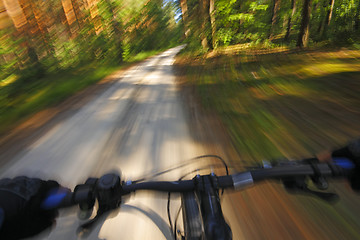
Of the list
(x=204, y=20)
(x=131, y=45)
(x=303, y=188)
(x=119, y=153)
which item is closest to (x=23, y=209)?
(x=303, y=188)

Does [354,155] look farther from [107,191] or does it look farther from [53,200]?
[53,200]

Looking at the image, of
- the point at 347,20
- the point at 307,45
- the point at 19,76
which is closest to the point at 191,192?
the point at 19,76

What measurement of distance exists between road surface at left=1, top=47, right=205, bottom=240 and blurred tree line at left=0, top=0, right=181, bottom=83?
6.52 metres

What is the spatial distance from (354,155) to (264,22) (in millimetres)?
22711

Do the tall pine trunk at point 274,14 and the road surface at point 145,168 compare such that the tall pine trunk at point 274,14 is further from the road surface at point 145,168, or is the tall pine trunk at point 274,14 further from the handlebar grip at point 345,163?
the handlebar grip at point 345,163

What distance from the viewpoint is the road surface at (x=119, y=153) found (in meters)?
2.05

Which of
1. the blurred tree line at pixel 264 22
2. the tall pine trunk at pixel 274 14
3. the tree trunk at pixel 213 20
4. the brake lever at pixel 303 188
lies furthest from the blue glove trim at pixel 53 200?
the tall pine trunk at pixel 274 14

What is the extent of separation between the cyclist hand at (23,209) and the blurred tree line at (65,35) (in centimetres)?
1059

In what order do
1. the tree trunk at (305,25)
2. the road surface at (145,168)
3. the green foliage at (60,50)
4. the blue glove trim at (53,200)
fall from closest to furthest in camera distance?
1. the blue glove trim at (53,200)
2. the road surface at (145,168)
3. the green foliage at (60,50)
4. the tree trunk at (305,25)

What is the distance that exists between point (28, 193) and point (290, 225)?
7.71 ft

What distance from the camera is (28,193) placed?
0.69 meters

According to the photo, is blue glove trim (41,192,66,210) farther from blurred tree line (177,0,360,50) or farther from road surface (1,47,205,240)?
blurred tree line (177,0,360,50)

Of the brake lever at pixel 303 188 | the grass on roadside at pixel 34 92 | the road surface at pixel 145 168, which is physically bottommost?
the road surface at pixel 145 168

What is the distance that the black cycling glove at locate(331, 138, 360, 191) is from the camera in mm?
889
